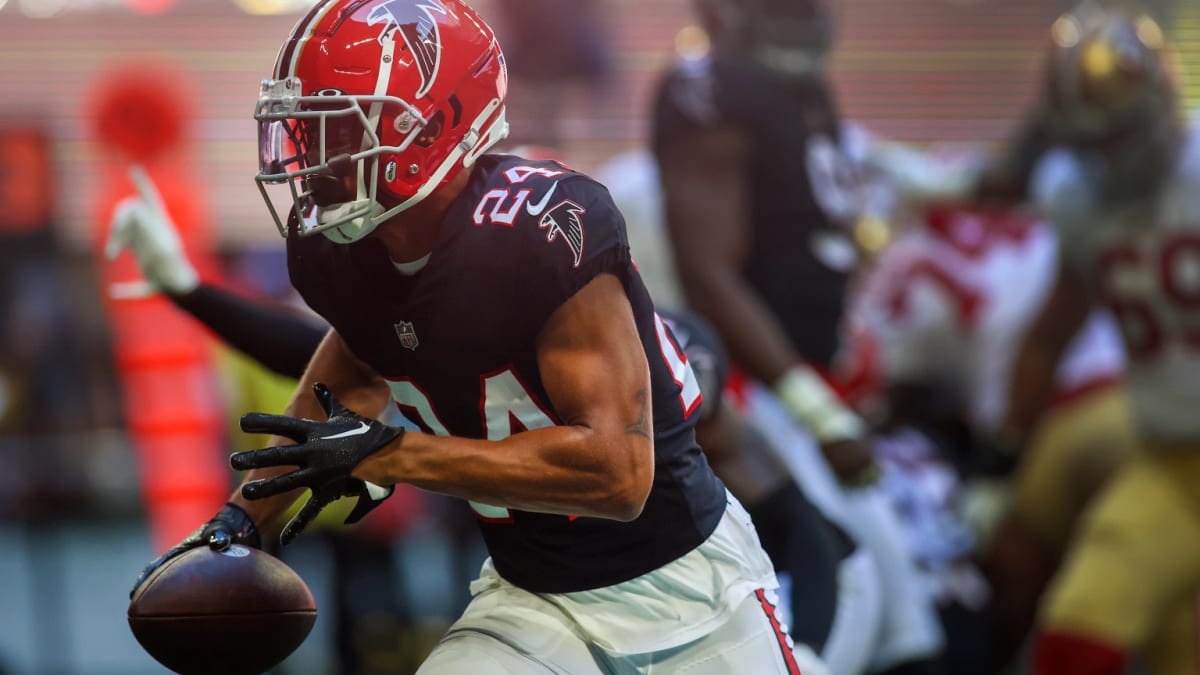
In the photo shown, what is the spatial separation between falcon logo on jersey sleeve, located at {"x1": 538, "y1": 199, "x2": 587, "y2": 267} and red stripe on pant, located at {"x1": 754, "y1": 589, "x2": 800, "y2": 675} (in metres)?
0.61

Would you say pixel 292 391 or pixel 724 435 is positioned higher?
pixel 724 435

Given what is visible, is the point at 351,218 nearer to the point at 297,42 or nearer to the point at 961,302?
the point at 297,42

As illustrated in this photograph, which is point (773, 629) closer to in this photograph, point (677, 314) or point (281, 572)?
point (281, 572)

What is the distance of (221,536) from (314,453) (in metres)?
0.42

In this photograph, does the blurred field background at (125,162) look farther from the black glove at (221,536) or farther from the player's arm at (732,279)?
the black glove at (221,536)

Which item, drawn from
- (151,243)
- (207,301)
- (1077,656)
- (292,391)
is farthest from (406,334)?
(292,391)

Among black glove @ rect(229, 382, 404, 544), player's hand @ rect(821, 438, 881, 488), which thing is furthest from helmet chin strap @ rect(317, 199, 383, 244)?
player's hand @ rect(821, 438, 881, 488)

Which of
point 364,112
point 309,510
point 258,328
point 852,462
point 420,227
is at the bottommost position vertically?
point 852,462

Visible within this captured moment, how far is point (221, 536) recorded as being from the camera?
240 centimetres

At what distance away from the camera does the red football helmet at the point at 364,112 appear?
220cm

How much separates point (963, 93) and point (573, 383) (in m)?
10.8

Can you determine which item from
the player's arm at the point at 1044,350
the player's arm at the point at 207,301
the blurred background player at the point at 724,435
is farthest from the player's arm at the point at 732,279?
the player's arm at the point at 207,301

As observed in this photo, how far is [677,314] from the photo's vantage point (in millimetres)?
3359

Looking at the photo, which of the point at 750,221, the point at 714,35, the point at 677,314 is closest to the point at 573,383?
the point at 677,314
